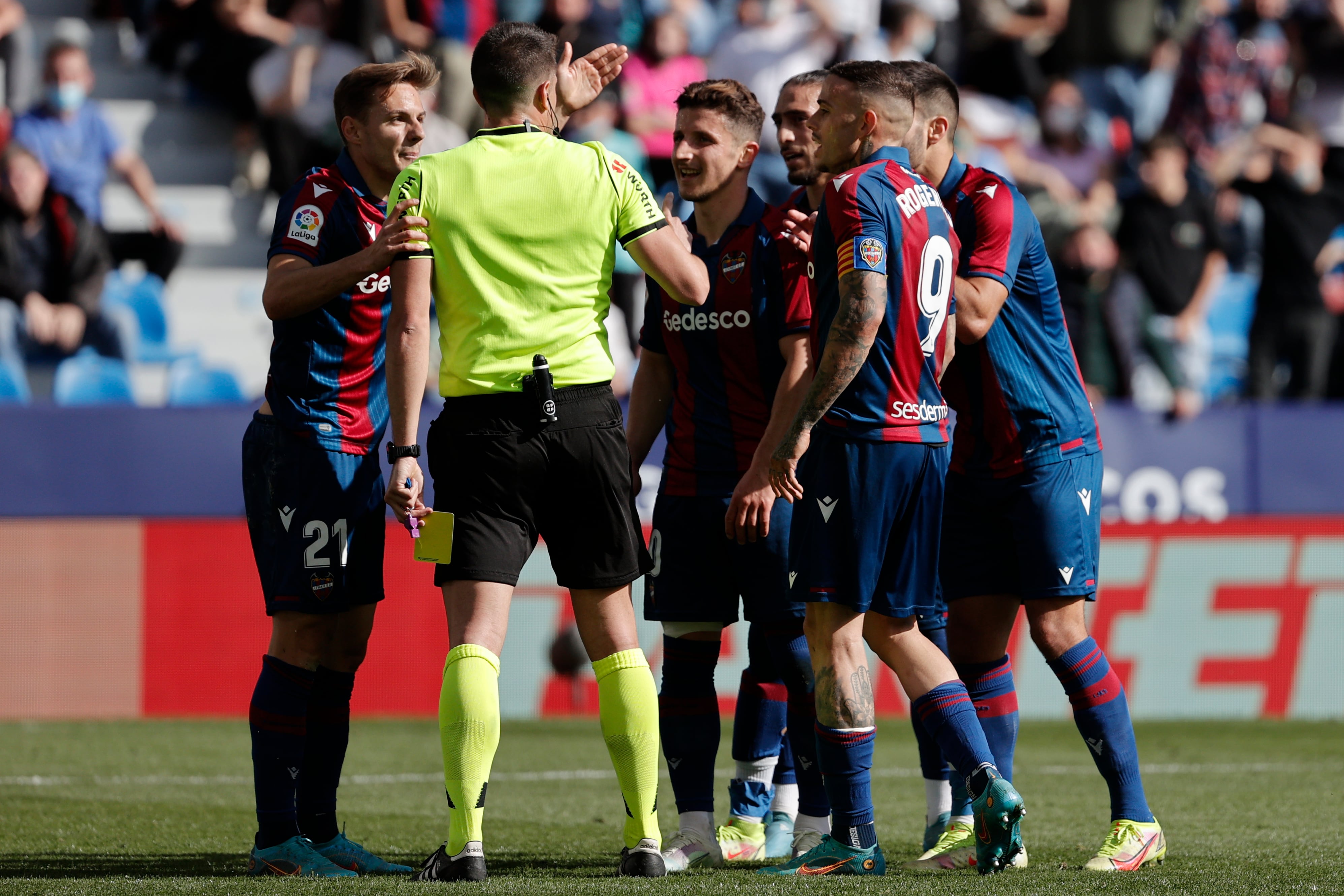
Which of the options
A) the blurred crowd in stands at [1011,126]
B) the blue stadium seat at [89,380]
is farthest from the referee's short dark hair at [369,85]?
the blue stadium seat at [89,380]

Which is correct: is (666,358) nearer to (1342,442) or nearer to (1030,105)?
(1342,442)

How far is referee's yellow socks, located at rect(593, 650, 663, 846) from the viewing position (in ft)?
15.1

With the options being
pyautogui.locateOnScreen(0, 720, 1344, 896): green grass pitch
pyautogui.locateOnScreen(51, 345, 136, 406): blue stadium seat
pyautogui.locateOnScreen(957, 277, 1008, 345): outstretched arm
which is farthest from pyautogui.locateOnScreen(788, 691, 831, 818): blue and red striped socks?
pyautogui.locateOnScreen(51, 345, 136, 406): blue stadium seat

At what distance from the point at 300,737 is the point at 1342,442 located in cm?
1023

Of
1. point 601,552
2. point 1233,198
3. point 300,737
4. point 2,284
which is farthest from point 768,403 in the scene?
point 1233,198

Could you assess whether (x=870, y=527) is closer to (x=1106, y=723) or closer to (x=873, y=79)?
(x=1106, y=723)

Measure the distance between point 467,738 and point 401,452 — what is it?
2.62 ft

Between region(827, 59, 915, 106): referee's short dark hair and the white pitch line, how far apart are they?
13.4 ft

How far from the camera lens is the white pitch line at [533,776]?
7668 mm

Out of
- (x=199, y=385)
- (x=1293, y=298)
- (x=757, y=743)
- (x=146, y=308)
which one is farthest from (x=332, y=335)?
(x=1293, y=298)

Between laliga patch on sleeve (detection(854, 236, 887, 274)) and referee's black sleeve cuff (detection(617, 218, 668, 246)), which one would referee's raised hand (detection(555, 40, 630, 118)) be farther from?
laliga patch on sleeve (detection(854, 236, 887, 274))

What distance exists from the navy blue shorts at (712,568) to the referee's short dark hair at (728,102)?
1261mm

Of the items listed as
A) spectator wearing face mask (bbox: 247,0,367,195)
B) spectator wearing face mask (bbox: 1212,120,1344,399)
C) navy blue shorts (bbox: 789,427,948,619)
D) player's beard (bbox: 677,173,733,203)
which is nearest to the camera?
navy blue shorts (bbox: 789,427,948,619)

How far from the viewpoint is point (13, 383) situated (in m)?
11.9
